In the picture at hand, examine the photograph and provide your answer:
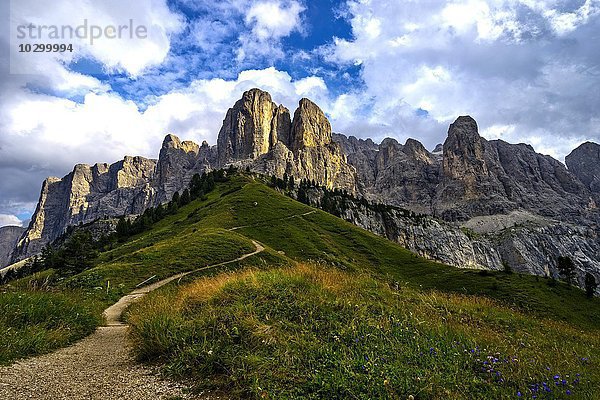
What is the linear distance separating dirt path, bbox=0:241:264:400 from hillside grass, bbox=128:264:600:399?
2.04 ft

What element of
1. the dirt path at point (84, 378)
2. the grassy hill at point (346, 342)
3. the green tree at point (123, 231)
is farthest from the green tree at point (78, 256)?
the dirt path at point (84, 378)

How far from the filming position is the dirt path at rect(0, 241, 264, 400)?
7270 millimetres

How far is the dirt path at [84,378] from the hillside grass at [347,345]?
0.62 metres

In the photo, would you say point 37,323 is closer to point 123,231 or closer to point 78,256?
point 78,256

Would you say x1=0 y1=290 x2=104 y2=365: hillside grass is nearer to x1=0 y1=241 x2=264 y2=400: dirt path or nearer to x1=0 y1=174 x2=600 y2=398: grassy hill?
x1=0 y1=174 x2=600 y2=398: grassy hill

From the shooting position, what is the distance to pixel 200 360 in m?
8.65

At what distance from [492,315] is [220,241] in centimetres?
5037

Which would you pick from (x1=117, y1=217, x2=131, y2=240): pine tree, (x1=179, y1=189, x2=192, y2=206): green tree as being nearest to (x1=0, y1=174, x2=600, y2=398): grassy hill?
(x1=117, y1=217, x2=131, y2=240): pine tree

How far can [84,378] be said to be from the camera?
27.6 ft

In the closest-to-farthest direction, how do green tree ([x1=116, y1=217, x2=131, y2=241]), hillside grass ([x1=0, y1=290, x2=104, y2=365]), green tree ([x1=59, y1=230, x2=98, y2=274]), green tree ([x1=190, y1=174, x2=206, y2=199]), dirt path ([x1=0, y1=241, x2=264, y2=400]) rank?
dirt path ([x1=0, y1=241, x2=264, y2=400]), hillside grass ([x1=0, y1=290, x2=104, y2=365]), green tree ([x1=59, y1=230, x2=98, y2=274]), green tree ([x1=116, y1=217, x2=131, y2=241]), green tree ([x1=190, y1=174, x2=206, y2=199])

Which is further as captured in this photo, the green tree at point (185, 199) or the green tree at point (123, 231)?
the green tree at point (185, 199)

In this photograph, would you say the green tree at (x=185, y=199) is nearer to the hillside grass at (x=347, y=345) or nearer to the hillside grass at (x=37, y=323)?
the hillside grass at (x=37, y=323)

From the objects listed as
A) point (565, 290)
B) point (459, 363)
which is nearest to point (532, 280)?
point (565, 290)

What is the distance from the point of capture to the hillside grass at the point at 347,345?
670 cm
